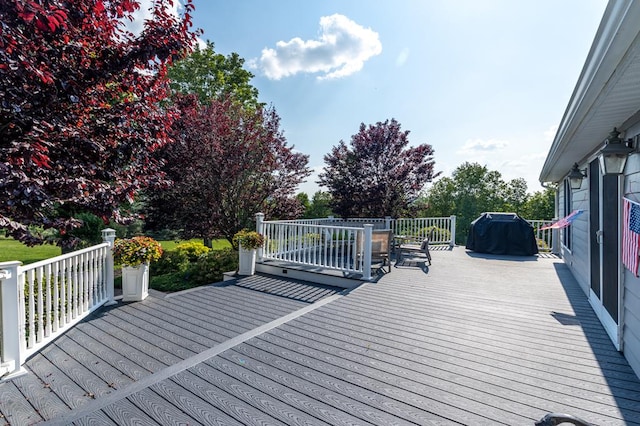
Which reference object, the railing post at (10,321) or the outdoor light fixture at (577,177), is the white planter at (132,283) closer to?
the railing post at (10,321)

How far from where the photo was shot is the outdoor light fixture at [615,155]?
110 inches

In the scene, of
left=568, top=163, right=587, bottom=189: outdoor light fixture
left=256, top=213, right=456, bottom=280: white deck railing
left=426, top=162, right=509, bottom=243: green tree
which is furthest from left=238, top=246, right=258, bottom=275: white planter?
left=426, top=162, right=509, bottom=243: green tree

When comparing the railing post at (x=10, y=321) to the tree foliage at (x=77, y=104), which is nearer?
the tree foliage at (x=77, y=104)

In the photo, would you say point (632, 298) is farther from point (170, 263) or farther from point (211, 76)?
point (211, 76)

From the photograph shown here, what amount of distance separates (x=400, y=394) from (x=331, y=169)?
10045 mm

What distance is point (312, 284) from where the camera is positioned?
5.75 m

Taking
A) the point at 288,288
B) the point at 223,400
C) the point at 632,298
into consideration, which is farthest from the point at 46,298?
the point at 632,298

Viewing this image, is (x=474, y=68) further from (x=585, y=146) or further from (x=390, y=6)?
(x=585, y=146)

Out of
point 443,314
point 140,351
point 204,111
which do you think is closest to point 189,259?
point 204,111

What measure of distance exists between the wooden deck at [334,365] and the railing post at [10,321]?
0.15 metres

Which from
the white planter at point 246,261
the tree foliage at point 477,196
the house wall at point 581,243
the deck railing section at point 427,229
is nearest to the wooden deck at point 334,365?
the house wall at point 581,243

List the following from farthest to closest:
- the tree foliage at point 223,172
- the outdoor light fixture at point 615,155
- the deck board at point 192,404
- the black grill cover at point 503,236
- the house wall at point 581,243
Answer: the black grill cover at point 503,236 → the tree foliage at point 223,172 → the house wall at point 581,243 → the outdoor light fixture at point 615,155 → the deck board at point 192,404

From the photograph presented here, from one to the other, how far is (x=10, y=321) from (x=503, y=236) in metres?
10.5

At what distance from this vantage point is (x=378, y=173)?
11.3 metres
